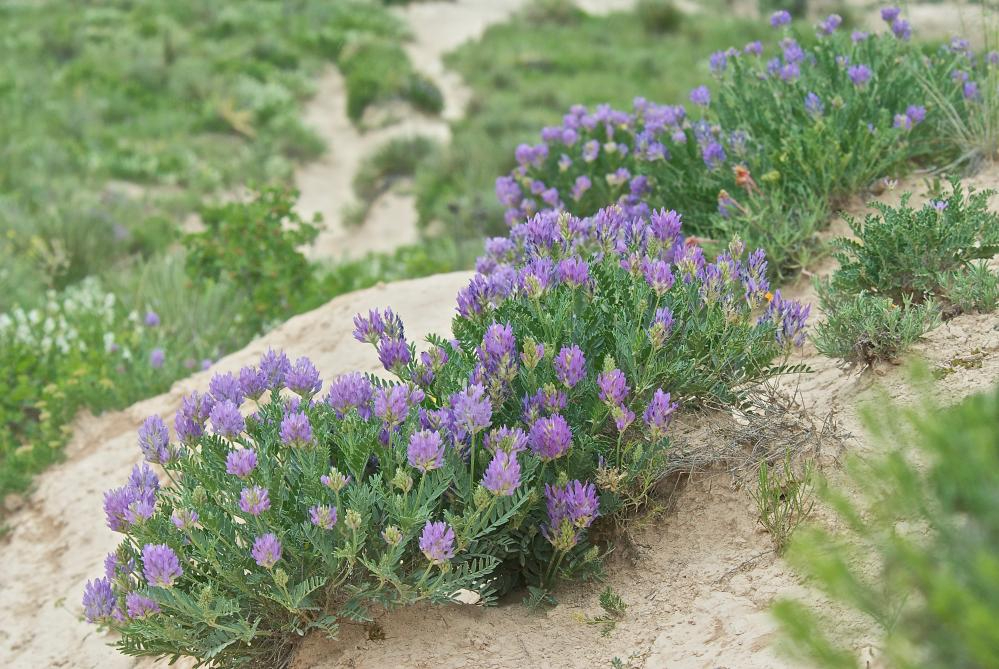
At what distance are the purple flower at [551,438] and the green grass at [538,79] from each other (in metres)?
5.51

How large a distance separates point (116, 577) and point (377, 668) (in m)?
0.72

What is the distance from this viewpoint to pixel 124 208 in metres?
9.89

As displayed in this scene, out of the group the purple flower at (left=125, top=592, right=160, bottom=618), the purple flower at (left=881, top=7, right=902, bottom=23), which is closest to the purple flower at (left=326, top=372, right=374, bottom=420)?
the purple flower at (left=125, top=592, right=160, bottom=618)

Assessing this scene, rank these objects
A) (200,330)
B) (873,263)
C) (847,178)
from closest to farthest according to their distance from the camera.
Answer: (873,263)
(847,178)
(200,330)

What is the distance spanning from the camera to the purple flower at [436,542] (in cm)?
238

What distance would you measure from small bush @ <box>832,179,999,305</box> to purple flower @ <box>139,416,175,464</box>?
88.4 inches

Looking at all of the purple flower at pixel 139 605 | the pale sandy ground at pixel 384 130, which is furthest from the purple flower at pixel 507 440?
the pale sandy ground at pixel 384 130

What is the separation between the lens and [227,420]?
8.60 feet

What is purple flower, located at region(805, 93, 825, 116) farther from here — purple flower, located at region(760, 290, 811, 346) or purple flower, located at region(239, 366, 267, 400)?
purple flower, located at region(239, 366, 267, 400)

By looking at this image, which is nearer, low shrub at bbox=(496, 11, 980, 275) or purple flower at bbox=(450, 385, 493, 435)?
purple flower at bbox=(450, 385, 493, 435)

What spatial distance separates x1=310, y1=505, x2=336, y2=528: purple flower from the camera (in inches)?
94.1

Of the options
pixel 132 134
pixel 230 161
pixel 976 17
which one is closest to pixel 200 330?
pixel 976 17

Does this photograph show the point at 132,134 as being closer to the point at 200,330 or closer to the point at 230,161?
the point at 230,161

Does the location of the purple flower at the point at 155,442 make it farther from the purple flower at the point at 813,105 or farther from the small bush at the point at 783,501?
the purple flower at the point at 813,105
